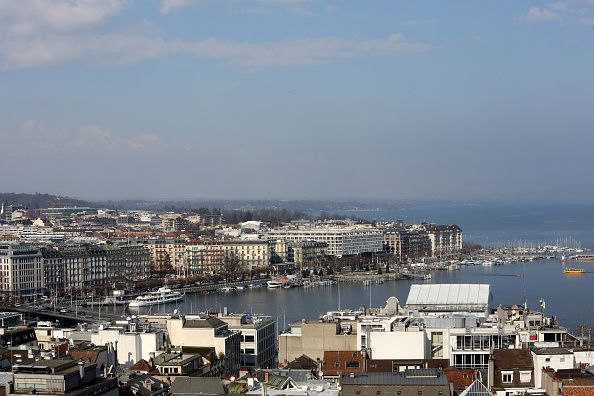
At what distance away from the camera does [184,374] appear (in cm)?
1644

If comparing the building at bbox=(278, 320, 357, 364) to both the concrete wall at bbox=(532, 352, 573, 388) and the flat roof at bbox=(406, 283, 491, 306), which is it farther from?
the concrete wall at bbox=(532, 352, 573, 388)

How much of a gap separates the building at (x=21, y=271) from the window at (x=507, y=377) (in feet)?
105

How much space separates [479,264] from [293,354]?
46.8 meters

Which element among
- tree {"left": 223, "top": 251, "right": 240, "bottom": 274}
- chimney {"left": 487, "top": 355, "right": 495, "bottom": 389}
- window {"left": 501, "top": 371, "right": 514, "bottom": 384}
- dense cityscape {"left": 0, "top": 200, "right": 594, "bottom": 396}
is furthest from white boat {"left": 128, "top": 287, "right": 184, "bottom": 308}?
window {"left": 501, "top": 371, "right": 514, "bottom": 384}

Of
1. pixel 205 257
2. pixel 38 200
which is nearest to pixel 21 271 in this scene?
pixel 205 257

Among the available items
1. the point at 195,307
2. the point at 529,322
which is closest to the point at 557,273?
the point at 195,307

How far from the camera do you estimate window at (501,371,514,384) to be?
13.4 metres

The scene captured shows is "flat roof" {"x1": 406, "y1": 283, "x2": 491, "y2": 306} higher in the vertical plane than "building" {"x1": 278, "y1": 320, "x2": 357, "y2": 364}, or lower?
higher

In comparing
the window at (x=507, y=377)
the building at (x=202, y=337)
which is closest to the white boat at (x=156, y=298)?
the building at (x=202, y=337)

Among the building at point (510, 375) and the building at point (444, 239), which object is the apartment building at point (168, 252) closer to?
the building at point (444, 239)

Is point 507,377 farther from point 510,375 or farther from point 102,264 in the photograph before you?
point 102,264

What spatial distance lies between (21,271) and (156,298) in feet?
19.8

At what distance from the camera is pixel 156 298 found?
42406mm

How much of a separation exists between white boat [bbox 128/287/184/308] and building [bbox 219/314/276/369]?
19.7 metres
